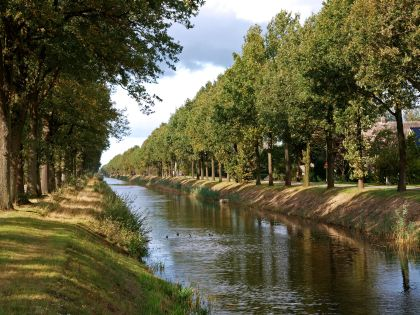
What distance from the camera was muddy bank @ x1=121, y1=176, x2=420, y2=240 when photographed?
28.7m

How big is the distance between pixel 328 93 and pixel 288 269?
17060 millimetres

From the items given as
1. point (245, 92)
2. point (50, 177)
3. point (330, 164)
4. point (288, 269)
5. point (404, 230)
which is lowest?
point (288, 269)

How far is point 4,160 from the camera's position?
22.7 meters

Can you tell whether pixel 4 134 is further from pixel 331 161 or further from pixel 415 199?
pixel 331 161

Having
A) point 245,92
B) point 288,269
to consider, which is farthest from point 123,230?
point 245,92

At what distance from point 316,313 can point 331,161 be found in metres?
30.4

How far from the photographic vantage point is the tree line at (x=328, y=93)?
26.3 meters

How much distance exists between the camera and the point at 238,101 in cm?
5956

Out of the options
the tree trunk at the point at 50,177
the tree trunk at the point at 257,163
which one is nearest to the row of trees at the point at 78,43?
the tree trunk at the point at 50,177

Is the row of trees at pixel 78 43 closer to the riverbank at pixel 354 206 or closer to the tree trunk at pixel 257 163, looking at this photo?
the riverbank at pixel 354 206

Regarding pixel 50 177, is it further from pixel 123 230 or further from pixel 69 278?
pixel 69 278

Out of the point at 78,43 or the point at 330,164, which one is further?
the point at 330,164

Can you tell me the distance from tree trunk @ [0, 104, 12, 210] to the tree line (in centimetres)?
1852

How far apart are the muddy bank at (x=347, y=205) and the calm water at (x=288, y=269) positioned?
1725 mm
